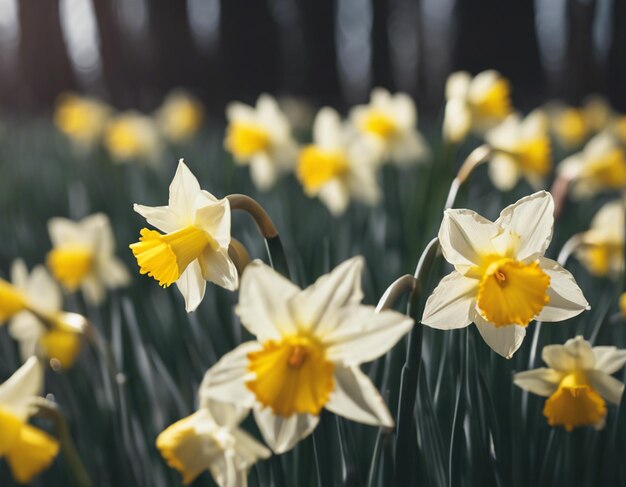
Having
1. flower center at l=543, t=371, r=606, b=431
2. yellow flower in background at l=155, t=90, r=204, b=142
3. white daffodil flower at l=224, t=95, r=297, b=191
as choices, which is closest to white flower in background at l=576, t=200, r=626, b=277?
flower center at l=543, t=371, r=606, b=431

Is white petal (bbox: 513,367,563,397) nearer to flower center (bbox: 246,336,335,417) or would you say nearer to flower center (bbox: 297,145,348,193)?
flower center (bbox: 246,336,335,417)

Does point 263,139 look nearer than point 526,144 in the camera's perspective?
No

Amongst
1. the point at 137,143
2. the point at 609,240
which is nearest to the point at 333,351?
the point at 609,240

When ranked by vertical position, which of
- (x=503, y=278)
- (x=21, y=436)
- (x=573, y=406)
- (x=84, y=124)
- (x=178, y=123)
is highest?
(x=503, y=278)

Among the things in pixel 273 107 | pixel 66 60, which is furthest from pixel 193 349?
pixel 66 60

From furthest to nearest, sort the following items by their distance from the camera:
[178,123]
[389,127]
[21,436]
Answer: [178,123]
[389,127]
[21,436]

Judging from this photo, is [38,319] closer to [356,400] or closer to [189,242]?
[189,242]

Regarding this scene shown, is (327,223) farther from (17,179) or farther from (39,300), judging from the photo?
(17,179)
